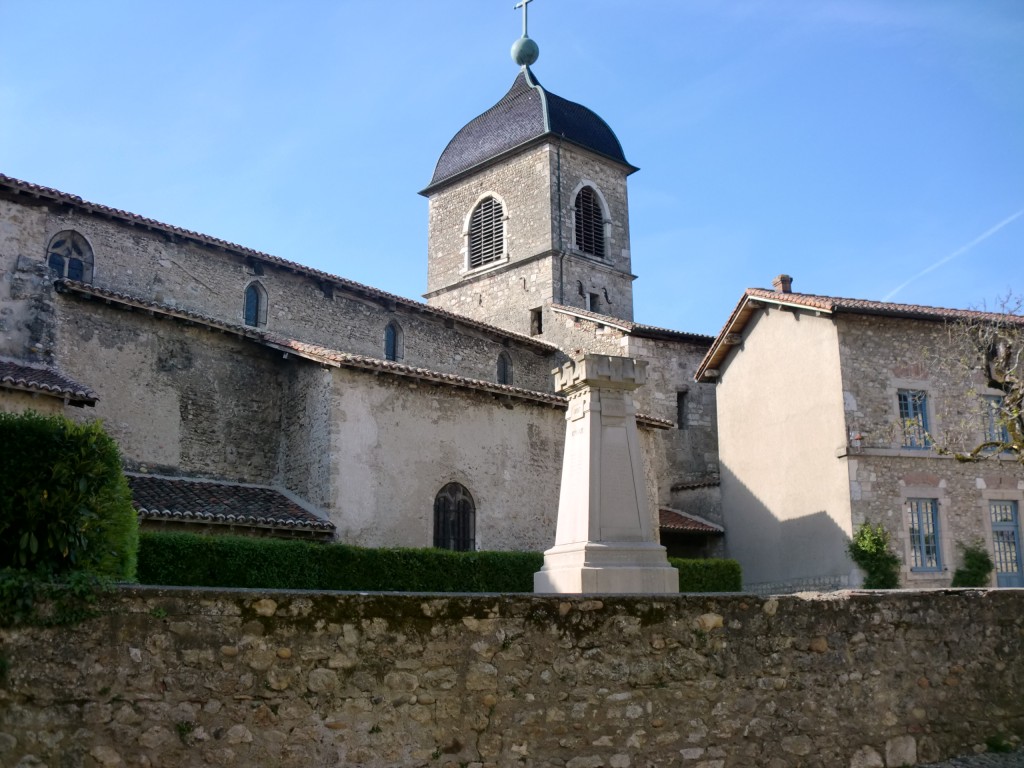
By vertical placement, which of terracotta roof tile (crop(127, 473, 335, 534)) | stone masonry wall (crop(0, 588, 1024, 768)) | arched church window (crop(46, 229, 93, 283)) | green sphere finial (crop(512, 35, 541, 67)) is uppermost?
green sphere finial (crop(512, 35, 541, 67))

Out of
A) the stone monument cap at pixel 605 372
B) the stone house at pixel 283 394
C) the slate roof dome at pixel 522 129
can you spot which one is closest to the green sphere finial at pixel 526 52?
the slate roof dome at pixel 522 129

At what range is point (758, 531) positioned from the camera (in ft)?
77.9

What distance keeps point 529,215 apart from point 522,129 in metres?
3.41

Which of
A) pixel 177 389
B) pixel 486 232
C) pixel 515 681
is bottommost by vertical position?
pixel 515 681

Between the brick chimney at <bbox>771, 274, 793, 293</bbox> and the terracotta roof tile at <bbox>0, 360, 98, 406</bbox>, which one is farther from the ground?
the brick chimney at <bbox>771, 274, 793, 293</bbox>

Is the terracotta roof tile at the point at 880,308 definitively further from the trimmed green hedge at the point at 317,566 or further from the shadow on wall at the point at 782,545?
the trimmed green hedge at the point at 317,566

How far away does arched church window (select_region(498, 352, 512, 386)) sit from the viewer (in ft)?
90.4

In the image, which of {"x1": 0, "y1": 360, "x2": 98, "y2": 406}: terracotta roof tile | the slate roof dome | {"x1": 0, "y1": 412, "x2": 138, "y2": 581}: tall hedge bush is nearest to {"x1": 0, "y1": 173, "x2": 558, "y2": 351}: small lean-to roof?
{"x1": 0, "y1": 360, "x2": 98, "y2": 406}: terracotta roof tile

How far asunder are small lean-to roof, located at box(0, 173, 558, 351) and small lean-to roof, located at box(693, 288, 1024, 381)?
19.6 feet

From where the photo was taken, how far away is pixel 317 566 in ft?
51.5

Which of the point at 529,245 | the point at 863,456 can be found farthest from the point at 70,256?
the point at 529,245

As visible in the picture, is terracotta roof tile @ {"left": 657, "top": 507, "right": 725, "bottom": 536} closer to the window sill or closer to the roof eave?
the window sill

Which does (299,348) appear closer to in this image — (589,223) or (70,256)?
(70,256)

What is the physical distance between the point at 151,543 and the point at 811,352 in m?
15.1
